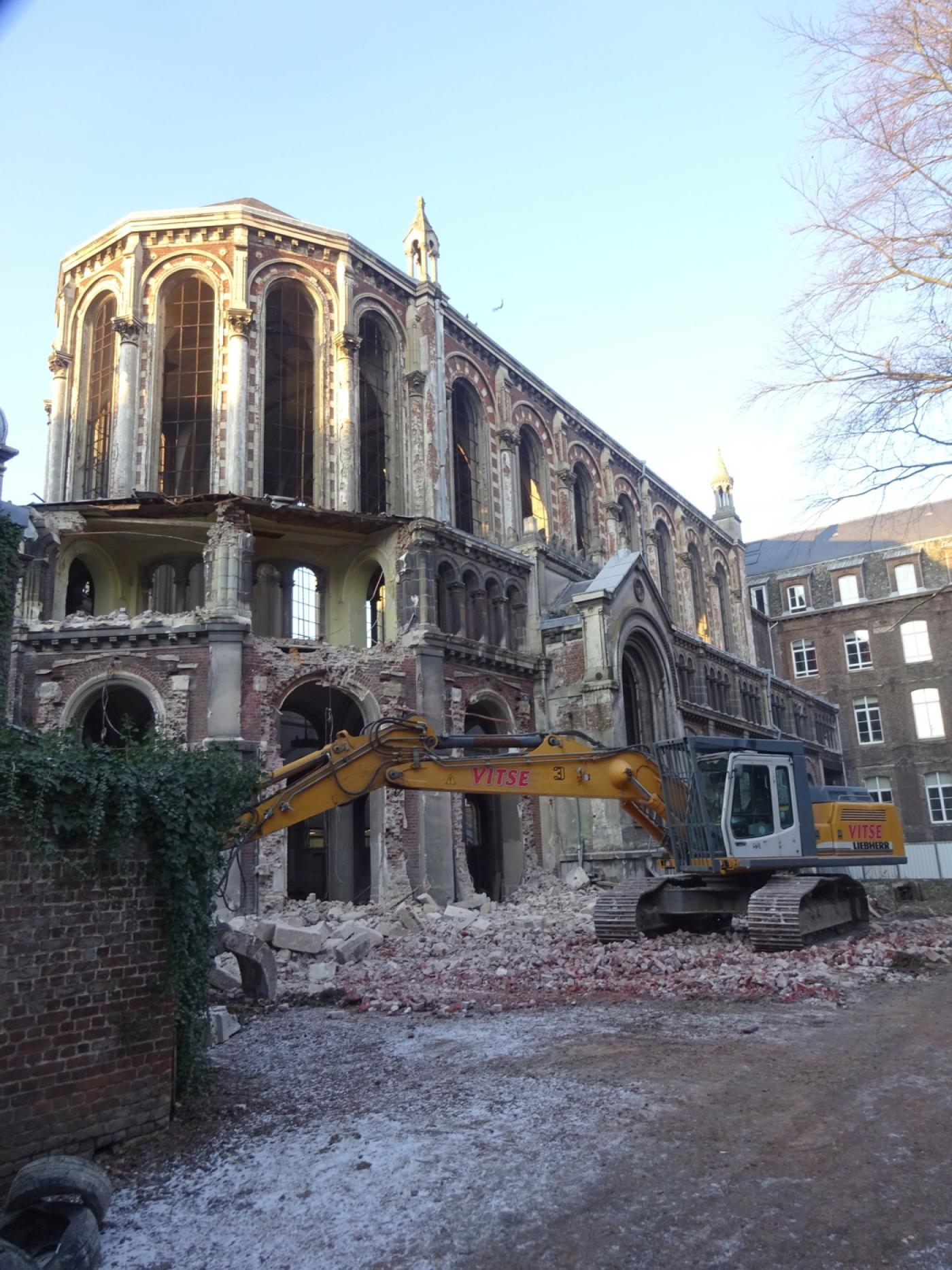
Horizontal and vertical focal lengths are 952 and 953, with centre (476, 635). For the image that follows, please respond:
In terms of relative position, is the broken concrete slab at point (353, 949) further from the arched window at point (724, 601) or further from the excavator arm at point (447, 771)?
the arched window at point (724, 601)

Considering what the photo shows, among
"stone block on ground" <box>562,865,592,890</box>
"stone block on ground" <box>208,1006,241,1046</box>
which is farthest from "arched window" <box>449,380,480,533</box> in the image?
"stone block on ground" <box>208,1006,241,1046</box>

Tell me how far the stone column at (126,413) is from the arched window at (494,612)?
995cm

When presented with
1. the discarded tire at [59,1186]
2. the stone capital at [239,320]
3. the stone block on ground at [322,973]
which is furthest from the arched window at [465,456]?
the discarded tire at [59,1186]

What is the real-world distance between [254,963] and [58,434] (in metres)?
20.5

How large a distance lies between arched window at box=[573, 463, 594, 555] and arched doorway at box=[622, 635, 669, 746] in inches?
295

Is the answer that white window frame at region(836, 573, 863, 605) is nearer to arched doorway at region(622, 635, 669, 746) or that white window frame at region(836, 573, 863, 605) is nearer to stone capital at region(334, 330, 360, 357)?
arched doorway at region(622, 635, 669, 746)

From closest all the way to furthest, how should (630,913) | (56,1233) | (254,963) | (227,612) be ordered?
(56,1233)
(254,963)
(630,913)
(227,612)

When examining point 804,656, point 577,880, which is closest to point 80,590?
point 577,880

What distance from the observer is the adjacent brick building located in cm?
4600

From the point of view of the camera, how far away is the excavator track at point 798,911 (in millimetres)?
13641

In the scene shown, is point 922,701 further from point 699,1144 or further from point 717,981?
point 699,1144

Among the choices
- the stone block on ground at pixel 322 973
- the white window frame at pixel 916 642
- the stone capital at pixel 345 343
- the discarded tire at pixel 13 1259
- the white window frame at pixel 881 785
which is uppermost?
the stone capital at pixel 345 343

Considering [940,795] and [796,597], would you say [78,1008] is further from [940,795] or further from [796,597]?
[796,597]

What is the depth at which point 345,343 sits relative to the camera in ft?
87.0
